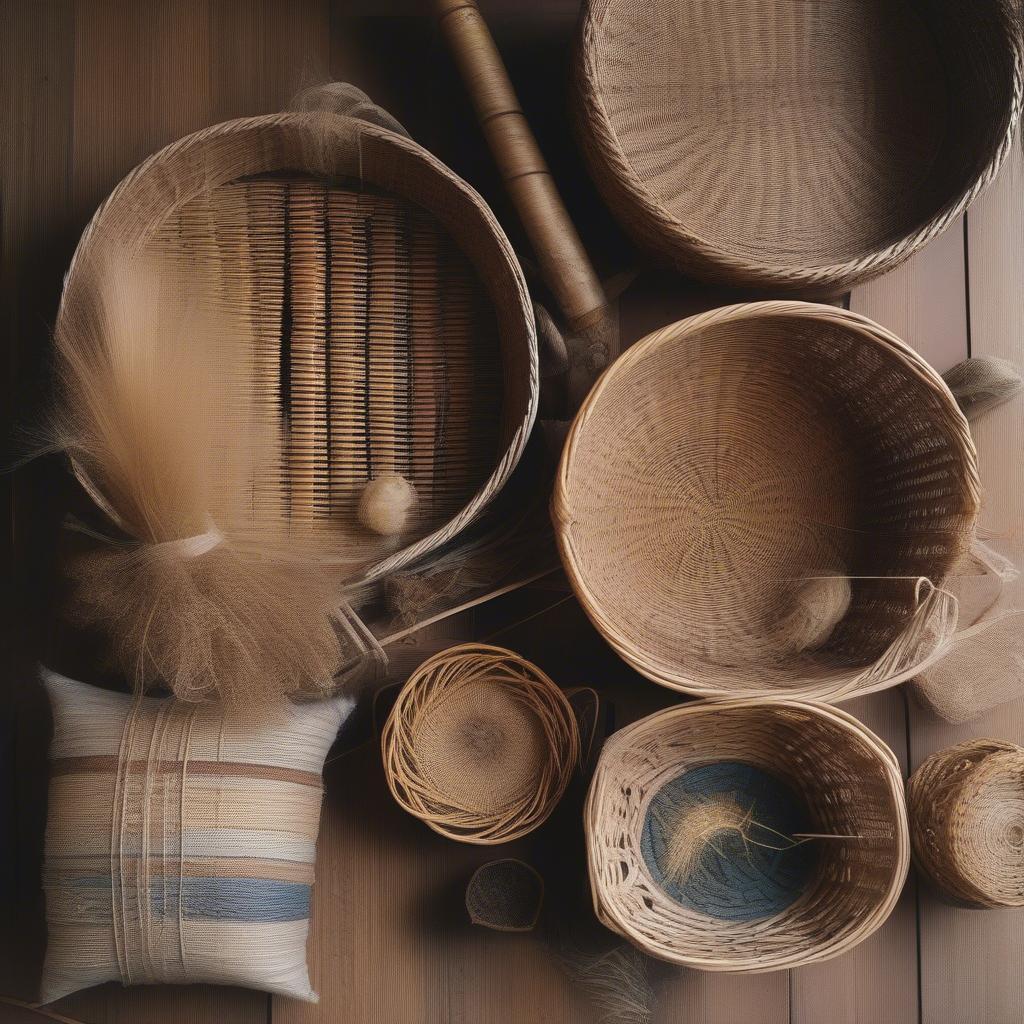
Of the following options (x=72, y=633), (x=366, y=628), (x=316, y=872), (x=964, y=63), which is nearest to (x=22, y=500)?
(x=72, y=633)

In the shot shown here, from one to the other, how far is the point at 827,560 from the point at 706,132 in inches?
23.2

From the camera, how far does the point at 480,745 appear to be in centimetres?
112

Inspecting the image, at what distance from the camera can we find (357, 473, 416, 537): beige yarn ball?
44.7 inches

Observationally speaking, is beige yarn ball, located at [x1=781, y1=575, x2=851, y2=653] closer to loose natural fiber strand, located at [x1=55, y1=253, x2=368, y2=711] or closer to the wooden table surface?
the wooden table surface

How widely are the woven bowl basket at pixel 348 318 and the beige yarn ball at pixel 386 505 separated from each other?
1.3 inches

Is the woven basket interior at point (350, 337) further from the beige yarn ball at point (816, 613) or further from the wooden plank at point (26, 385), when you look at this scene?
the beige yarn ball at point (816, 613)

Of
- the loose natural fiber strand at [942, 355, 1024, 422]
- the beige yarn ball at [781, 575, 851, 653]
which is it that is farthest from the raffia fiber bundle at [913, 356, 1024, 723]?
the beige yarn ball at [781, 575, 851, 653]

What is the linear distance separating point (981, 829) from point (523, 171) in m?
0.96

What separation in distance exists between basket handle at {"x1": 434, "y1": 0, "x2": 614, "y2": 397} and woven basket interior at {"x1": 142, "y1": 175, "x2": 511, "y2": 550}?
5.0 inches

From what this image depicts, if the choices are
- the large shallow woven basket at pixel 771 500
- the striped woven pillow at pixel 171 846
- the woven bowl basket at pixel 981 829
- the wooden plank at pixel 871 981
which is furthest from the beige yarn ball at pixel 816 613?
the striped woven pillow at pixel 171 846

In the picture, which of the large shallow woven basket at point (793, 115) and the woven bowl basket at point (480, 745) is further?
the large shallow woven basket at point (793, 115)

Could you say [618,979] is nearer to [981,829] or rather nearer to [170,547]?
[981,829]

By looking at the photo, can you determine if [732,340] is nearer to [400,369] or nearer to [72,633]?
[400,369]

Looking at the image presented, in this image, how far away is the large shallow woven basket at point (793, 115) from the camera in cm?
121
